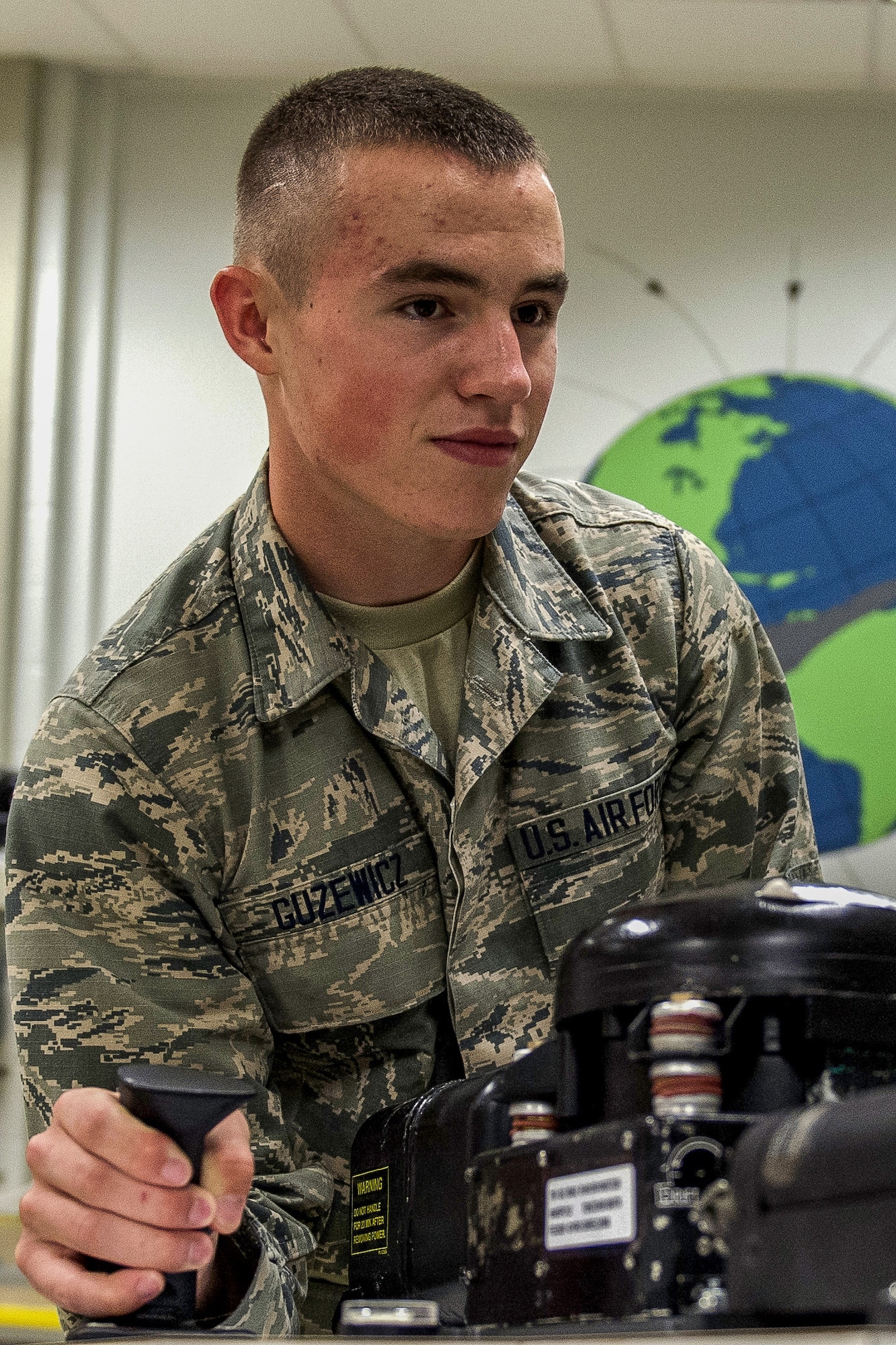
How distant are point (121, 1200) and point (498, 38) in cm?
392

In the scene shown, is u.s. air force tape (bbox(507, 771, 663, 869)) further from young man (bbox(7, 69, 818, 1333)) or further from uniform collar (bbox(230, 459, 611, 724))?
uniform collar (bbox(230, 459, 611, 724))

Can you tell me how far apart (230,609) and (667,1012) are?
0.81 m

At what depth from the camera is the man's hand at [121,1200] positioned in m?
0.87

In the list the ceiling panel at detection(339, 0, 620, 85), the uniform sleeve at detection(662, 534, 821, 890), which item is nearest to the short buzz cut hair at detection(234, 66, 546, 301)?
the uniform sleeve at detection(662, 534, 821, 890)

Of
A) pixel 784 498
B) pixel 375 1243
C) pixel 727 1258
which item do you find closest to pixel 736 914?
pixel 727 1258

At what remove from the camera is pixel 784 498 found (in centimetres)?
412

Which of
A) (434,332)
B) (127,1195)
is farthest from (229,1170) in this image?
(434,332)

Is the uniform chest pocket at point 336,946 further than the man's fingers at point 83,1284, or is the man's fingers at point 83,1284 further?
the uniform chest pocket at point 336,946

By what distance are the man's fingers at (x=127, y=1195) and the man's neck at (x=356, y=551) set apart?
2.10 ft

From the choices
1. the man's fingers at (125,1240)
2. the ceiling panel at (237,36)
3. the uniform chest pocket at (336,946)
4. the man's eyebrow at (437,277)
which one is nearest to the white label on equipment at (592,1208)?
the man's fingers at (125,1240)

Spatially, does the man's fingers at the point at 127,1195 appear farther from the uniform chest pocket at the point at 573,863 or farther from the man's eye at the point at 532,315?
the man's eye at the point at 532,315

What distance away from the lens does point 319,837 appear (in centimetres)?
136

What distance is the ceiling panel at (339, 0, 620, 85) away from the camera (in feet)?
13.4

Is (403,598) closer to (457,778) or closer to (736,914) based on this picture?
(457,778)
